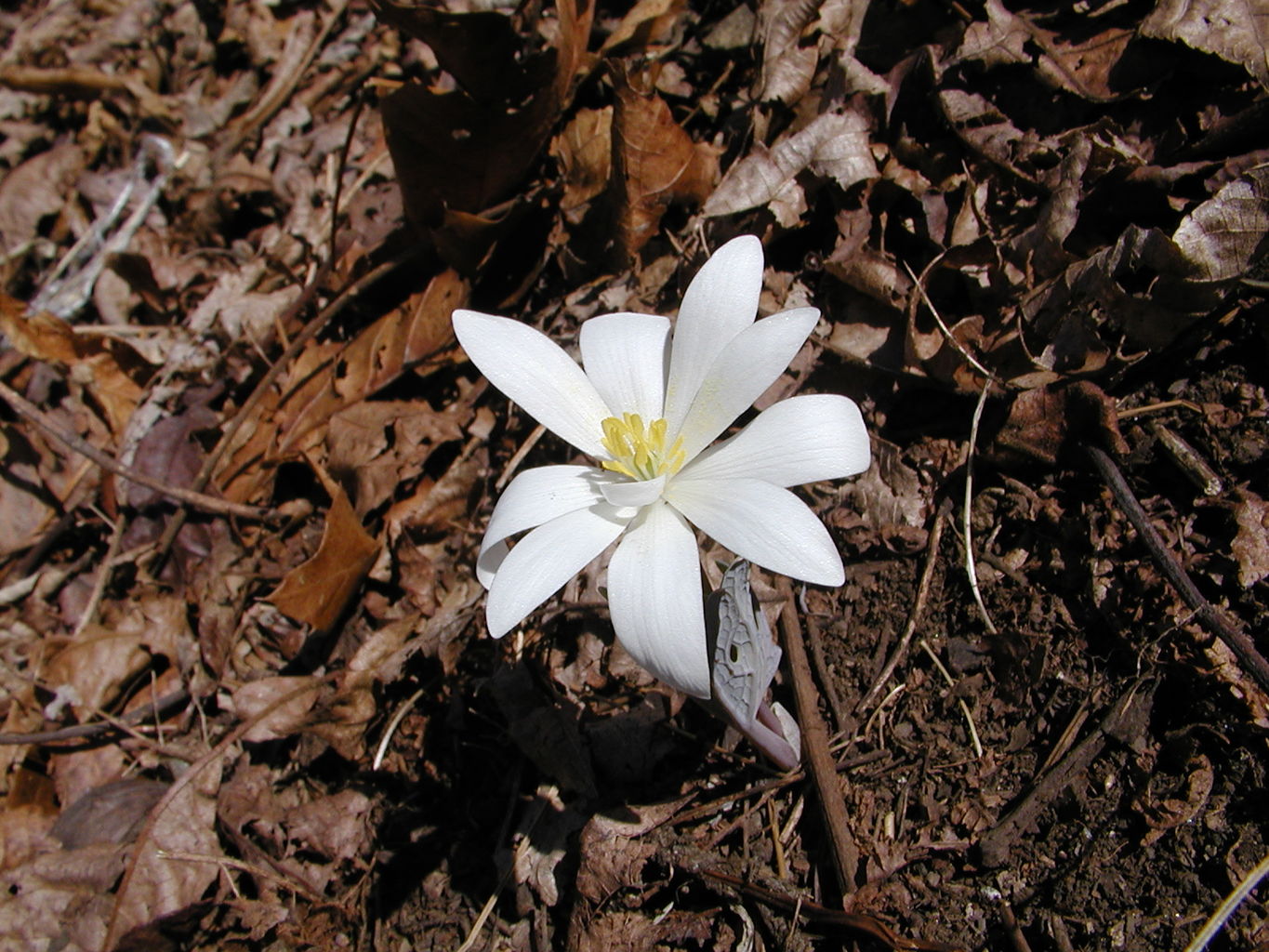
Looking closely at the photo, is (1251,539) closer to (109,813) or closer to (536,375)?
(536,375)

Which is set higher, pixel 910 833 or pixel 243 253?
pixel 243 253

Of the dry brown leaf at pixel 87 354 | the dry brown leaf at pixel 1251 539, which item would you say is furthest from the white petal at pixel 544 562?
the dry brown leaf at pixel 87 354

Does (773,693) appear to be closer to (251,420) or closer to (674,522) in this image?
(674,522)

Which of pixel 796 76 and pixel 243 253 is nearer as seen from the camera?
pixel 796 76

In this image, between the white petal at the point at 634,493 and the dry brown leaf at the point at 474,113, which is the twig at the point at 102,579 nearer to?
the dry brown leaf at the point at 474,113

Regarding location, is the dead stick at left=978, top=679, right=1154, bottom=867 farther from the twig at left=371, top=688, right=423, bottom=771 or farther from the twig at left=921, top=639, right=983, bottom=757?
the twig at left=371, top=688, right=423, bottom=771

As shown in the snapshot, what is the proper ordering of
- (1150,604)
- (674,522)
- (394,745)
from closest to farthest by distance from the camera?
(674,522) < (1150,604) < (394,745)

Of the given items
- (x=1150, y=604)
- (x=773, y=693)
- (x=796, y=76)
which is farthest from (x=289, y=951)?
(x=796, y=76)

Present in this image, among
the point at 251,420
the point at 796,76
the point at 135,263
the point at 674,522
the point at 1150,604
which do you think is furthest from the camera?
the point at 135,263

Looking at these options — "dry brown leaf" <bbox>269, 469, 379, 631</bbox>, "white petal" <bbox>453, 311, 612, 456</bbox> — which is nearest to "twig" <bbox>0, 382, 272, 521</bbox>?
"dry brown leaf" <bbox>269, 469, 379, 631</bbox>
